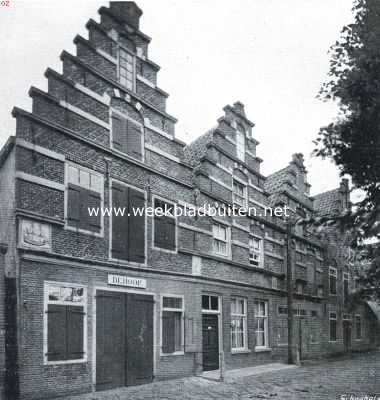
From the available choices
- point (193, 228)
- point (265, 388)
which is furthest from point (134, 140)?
point (265, 388)

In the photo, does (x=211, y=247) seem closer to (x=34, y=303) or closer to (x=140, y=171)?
(x=140, y=171)

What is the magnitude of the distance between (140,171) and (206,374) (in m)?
6.83

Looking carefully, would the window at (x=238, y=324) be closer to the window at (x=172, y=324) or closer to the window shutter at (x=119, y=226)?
the window at (x=172, y=324)

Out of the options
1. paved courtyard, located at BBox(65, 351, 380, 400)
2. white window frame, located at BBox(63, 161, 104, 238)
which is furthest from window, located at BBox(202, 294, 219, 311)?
white window frame, located at BBox(63, 161, 104, 238)

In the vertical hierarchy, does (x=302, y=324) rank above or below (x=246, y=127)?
below

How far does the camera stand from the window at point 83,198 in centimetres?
1362

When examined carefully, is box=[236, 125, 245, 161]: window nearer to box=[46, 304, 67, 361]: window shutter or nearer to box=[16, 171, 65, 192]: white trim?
box=[16, 171, 65, 192]: white trim

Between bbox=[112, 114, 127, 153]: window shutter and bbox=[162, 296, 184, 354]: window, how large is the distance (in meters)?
4.76

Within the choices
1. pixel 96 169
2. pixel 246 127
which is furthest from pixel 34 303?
pixel 246 127

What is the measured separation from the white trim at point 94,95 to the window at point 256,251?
380 inches

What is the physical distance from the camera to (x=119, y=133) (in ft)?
51.1

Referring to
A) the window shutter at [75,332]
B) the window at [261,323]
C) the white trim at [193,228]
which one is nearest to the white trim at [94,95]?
the white trim at [193,228]

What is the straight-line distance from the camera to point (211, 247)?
1912 cm

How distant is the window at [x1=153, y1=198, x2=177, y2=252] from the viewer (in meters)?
16.5
